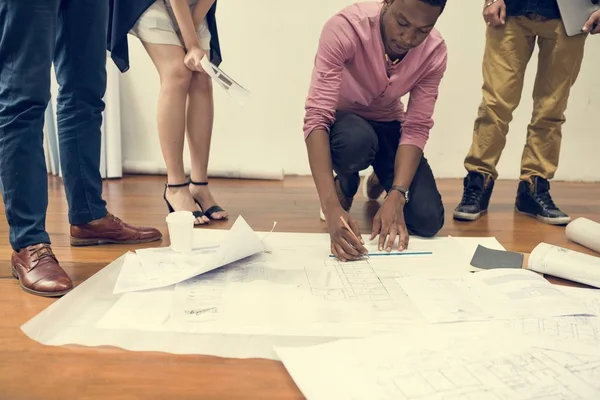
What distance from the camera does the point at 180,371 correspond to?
2.97 ft

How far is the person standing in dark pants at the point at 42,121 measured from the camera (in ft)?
3.66

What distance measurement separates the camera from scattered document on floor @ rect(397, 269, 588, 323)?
1.06 meters

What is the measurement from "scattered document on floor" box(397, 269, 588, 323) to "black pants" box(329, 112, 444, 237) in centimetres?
37

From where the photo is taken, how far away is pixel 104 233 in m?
1.49

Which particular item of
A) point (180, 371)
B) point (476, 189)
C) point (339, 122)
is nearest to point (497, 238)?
point (476, 189)

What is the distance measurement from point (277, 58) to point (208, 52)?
0.77m

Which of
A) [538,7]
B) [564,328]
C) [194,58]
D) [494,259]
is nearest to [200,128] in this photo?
[194,58]

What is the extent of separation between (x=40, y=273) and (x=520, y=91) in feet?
4.79

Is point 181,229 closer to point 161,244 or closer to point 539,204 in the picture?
point 161,244

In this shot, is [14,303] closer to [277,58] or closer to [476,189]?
[476,189]

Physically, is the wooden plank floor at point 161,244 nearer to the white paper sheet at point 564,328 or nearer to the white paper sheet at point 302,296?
the white paper sheet at point 302,296

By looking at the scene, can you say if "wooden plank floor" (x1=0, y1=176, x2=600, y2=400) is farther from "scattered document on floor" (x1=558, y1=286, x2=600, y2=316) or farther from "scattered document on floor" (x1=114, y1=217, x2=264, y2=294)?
"scattered document on floor" (x1=558, y1=286, x2=600, y2=316)

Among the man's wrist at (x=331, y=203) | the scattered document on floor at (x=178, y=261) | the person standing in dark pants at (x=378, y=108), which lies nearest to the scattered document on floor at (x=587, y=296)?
the person standing in dark pants at (x=378, y=108)

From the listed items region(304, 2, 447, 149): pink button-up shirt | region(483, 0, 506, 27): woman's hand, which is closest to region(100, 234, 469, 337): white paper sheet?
region(304, 2, 447, 149): pink button-up shirt
